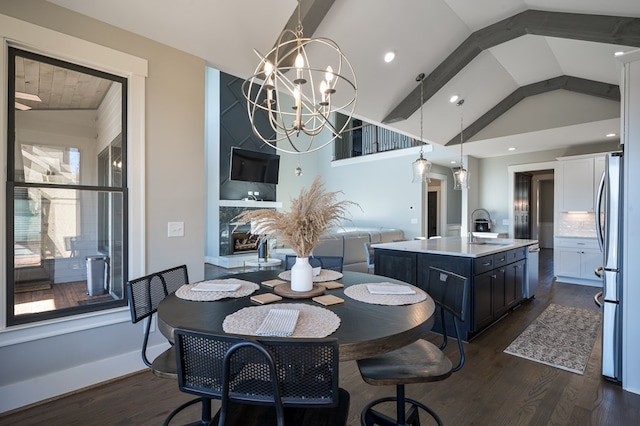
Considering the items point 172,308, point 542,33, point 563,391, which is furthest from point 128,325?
point 542,33

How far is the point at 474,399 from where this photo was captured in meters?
2.13

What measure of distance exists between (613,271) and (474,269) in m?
0.98

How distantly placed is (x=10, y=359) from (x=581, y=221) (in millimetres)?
7652

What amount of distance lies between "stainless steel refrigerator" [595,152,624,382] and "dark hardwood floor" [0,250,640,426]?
0.18m

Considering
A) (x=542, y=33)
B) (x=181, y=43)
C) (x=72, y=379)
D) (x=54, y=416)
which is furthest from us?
(x=542, y=33)

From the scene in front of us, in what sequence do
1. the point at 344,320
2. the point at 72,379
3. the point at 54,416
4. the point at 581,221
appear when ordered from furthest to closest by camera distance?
the point at 581,221, the point at 72,379, the point at 54,416, the point at 344,320

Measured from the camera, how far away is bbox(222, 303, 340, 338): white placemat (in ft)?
3.67

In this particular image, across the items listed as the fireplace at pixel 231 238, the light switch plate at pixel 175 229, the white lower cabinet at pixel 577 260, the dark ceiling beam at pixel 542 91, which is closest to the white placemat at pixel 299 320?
the light switch plate at pixel 175 229

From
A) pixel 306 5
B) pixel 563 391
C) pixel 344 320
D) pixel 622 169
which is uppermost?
pixel 306 5

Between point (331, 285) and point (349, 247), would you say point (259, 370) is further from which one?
point (349, 247)

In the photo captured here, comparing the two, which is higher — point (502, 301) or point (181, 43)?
point (181, 43)

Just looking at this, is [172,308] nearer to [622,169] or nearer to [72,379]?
[72,379]

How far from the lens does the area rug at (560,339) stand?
2.71 metres

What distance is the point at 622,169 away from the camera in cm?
231
